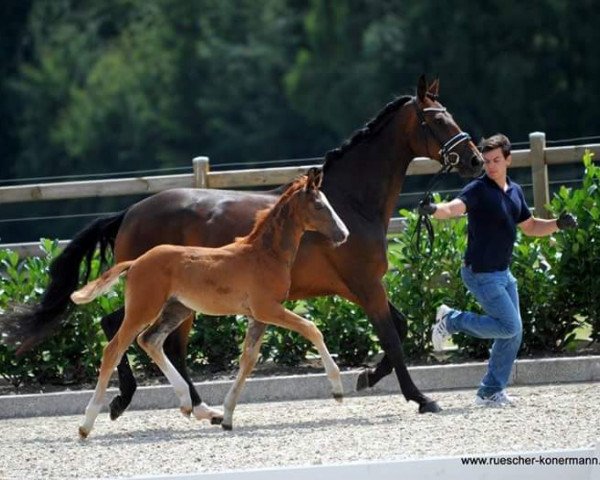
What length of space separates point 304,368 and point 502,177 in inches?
110

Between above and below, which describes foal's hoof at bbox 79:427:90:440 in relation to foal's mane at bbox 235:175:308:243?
below

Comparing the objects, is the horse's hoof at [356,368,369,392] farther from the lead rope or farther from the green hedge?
the green hedge

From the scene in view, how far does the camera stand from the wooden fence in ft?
39.3

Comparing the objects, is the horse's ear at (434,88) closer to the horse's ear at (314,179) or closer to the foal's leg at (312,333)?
the horse's ear at (314,179)

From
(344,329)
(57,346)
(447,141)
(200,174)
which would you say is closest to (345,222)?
(447,141)

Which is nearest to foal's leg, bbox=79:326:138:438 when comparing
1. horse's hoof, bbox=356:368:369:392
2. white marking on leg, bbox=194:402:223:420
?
white marking on leg, bbox=194:402:223:420

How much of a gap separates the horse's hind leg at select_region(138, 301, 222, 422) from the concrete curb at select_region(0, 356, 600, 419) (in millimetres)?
1321

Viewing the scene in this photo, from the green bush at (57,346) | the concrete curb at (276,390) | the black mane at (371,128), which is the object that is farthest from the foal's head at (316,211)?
the green bush at (57,346)

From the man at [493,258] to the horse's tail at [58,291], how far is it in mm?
2575

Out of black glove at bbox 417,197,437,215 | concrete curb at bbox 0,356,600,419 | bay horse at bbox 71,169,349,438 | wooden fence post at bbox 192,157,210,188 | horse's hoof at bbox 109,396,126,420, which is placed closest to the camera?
bay horse at bbox 71,169,349,438

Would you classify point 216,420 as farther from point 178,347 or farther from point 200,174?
point 200,174

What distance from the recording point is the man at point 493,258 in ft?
30.7

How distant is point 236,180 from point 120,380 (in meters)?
2.65

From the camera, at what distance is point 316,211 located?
919 centimetres
